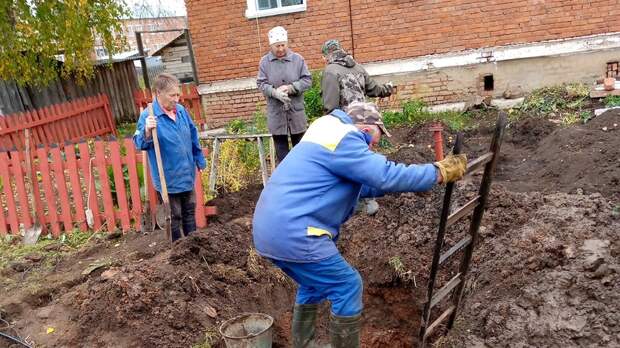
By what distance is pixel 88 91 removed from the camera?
1345cm

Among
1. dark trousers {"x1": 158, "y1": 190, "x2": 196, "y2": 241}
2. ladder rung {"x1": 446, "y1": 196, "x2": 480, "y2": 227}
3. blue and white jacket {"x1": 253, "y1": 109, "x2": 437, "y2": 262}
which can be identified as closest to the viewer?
blue and white jacket {"x1": 253, "y1": 109, "x2": 437, "y2": 262}

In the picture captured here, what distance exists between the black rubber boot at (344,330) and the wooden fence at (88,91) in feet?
35.7

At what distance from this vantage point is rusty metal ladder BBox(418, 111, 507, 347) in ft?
10.2

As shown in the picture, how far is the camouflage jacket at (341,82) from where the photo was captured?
5.75m

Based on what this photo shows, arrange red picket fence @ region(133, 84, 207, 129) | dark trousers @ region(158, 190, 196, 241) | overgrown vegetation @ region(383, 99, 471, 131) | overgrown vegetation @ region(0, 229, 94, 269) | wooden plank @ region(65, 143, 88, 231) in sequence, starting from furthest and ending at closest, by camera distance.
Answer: red picket fence @ region(133, 84, 207, 129) → overgrown vegetation @ region(383, 99, 471, 131) → wooden plank @ region(65, 143, 88, 231) → overgrown vegetation @ region(0, 229, 94, 269) → dark trousers @ region(158, 190, 196, 241)

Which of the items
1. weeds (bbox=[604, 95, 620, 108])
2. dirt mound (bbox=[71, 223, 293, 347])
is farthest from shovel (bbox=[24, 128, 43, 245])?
weeds (bbox=[604, 95, 620, 108])

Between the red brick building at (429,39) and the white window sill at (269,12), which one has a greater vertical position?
the white window sill at (269,12)

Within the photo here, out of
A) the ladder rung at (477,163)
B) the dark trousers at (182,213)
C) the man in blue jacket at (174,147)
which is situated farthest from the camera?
the dark trousers at (182,213)

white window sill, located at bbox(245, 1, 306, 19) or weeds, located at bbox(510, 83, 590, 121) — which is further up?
white window sill, located at bbox(245, 1, 306, 19)

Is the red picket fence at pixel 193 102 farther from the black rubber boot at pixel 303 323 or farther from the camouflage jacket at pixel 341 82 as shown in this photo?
the black rubber boot at pixel 303 323

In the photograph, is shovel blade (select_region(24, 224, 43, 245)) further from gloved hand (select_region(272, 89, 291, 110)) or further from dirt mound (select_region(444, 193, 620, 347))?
dirt mound (select_region(444, 193, 620, 347))

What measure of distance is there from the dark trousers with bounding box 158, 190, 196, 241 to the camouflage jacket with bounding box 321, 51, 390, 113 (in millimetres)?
1748

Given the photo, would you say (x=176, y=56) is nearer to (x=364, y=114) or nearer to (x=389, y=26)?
(x=389, y=26)

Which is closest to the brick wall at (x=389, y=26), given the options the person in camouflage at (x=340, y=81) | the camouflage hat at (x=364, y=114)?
the person in camouflage at (x=340, y=81)
